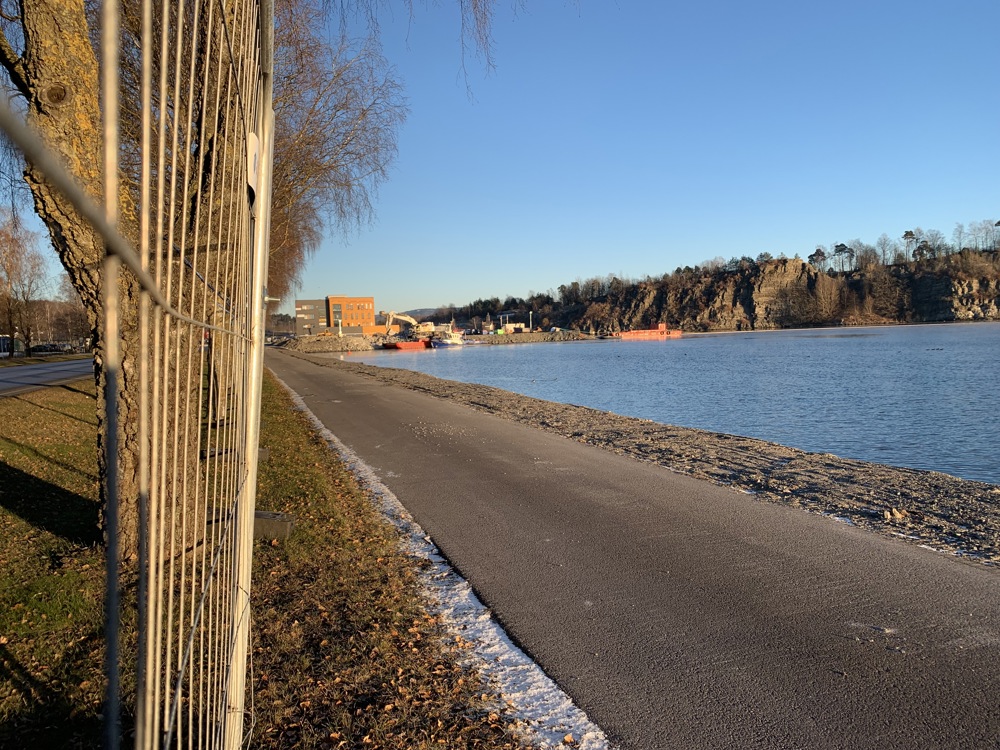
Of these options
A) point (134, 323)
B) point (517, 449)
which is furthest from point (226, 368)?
point (517, 449)

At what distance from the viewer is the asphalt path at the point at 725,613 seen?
364 cm

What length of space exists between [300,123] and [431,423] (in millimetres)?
6749

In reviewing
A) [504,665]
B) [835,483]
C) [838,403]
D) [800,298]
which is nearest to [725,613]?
[504,665]

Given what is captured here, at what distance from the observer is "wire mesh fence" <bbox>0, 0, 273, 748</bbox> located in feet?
3.09

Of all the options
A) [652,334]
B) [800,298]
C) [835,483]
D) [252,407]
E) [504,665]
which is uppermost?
[800,298]

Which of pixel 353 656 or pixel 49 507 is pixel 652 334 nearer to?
pixel 49 507

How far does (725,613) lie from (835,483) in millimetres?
4833

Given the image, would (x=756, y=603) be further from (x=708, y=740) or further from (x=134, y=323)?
(x=134, y=323)

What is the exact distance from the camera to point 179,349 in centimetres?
170

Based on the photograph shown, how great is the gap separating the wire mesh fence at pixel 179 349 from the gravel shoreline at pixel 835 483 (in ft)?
19.2

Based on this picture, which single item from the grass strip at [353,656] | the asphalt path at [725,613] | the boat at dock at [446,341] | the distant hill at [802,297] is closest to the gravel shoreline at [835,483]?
the asphalt path at [725,613]

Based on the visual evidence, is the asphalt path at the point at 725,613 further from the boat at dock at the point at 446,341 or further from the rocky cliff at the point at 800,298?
the rocky cliff at the point at 800,298

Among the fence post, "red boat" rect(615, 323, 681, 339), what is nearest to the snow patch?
the fence post

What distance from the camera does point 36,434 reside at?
38.7ft
